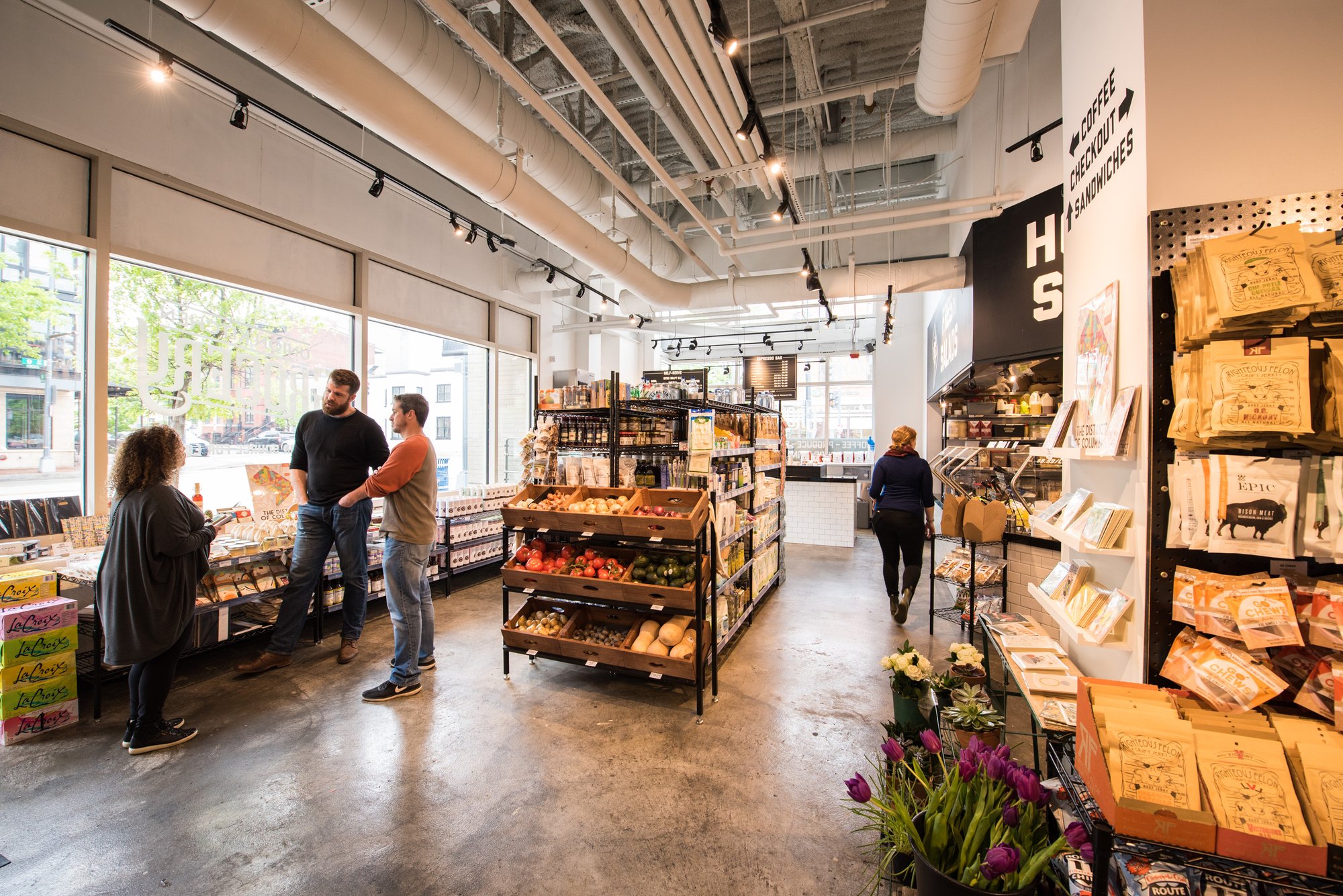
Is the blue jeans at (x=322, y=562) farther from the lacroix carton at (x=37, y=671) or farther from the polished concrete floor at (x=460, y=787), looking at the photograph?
the lacroix carton at (x=37, y=671)

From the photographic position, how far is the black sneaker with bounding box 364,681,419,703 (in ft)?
11.6

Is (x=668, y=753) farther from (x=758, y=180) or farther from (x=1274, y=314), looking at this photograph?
(x=758, y=180)

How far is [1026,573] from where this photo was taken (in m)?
4.32

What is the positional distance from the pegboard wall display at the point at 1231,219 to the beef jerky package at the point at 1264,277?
0.43 ft

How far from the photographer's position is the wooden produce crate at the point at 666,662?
11.1ft

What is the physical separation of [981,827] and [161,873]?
3017 mm

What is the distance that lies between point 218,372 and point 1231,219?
22.6 feet

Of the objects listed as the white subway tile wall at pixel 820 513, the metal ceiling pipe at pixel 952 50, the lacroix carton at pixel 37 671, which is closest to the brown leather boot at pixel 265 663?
the lacroix carton at pixel 37 671

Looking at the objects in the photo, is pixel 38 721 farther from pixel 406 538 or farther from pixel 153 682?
pixel 406 538

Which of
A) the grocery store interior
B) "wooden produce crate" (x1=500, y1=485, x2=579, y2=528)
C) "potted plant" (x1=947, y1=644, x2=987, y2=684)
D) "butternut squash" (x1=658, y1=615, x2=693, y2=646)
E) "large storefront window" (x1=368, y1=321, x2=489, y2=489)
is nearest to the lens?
the grocery store interior

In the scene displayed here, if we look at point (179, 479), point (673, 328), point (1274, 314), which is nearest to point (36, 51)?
point (179, 479)

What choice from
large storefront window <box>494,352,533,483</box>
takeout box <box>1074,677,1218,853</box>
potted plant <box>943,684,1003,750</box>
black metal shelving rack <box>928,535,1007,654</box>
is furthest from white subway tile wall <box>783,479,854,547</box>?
takeout box <box>1074,677,1218,853</box>

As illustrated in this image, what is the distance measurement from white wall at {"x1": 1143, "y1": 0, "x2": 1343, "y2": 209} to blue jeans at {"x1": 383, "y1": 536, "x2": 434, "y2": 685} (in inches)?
161

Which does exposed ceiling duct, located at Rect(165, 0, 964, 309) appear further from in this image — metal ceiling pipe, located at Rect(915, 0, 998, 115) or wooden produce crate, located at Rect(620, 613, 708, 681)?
wooden produce crate, located at Rect(620, 613, 708, 681)
